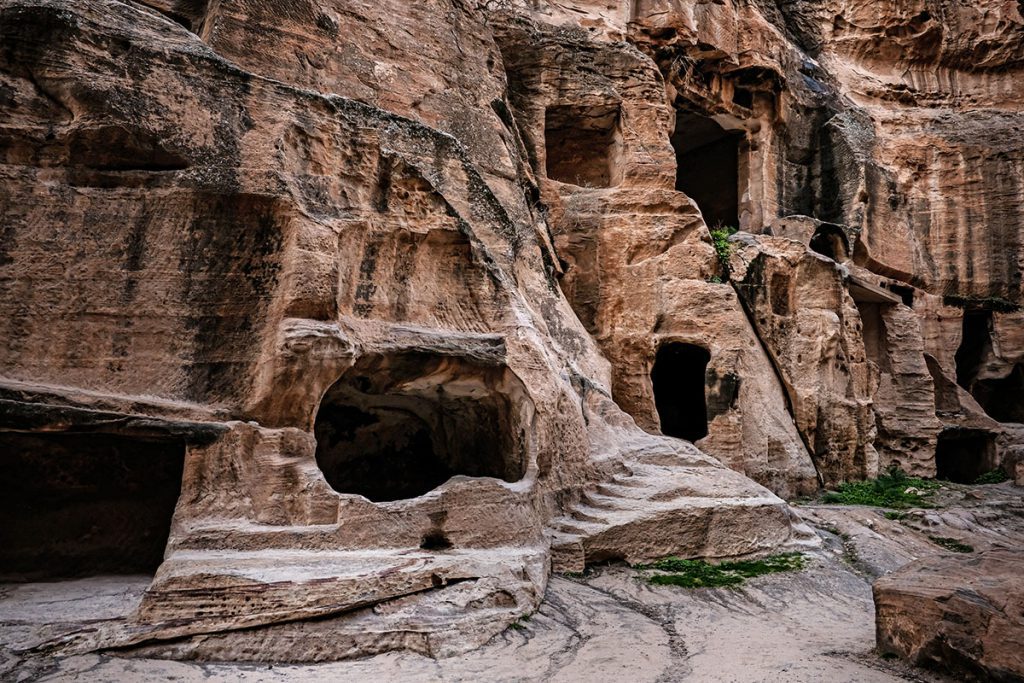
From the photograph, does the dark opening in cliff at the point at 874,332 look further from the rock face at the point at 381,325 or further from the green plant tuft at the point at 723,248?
the green plant tuft at the point at 723,248

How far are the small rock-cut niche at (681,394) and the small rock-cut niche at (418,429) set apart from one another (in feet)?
19.3

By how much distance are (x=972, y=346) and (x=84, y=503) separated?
1781 centimetres

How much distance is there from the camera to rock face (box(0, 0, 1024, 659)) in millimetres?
5012

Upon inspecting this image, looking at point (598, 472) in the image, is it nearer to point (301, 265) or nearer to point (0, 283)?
point (301, 265)

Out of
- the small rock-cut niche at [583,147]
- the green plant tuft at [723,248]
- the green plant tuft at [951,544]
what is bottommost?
the green plant tuft at [951,544]

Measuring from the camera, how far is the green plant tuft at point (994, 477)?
13.6 metres

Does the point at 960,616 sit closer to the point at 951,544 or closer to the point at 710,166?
the point at 951,544

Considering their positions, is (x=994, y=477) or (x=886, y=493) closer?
(x=886, y=493)

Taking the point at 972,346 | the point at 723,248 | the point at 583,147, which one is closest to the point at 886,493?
the point at 723,248

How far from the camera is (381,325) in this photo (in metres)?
6.05

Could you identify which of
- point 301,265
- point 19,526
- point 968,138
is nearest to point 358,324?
point 301,265

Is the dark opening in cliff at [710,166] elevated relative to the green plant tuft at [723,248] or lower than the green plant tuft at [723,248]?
elevated

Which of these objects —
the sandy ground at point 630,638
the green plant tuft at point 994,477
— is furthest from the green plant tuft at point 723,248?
the green plant tuft at point 994,477

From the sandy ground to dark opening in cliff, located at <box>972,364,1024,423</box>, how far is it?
1137 centimetres
